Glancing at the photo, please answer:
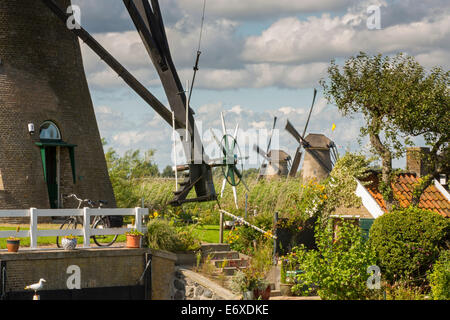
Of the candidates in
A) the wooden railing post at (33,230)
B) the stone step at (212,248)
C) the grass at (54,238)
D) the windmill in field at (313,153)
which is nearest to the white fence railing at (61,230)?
the wooden railing post at (33,230)

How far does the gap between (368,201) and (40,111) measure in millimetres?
10928

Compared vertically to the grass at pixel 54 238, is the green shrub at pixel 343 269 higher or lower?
lower

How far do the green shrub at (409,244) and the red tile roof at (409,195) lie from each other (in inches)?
127

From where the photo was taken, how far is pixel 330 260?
15.1 meters

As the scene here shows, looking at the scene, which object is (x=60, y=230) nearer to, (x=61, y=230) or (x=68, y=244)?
(x=61, y=230)

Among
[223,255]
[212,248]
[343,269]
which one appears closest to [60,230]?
[212,248]

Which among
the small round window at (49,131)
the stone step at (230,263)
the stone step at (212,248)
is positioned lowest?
the stone step at (230,263)

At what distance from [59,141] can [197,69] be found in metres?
5.20

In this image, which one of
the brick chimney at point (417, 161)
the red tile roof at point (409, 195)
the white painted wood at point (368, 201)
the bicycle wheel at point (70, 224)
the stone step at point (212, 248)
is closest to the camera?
the bicycle wheel at point (70, 224)

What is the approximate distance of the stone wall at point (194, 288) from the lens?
1558cm

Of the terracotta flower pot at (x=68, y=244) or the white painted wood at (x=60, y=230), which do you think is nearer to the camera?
the white painted wood at (x=60, y=230)

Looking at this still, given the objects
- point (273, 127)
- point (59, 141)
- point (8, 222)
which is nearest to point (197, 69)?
point (59, 141)

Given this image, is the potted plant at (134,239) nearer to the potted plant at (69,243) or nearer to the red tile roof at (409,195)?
the potted plant at (69,243)

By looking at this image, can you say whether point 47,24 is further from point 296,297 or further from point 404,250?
point 404,250
